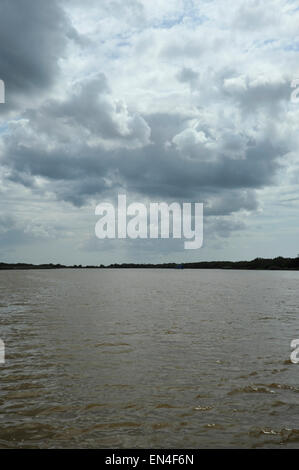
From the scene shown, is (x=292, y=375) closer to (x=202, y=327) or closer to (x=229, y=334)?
(x=229, y=334)

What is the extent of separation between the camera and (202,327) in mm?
24859

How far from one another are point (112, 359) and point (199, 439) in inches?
309

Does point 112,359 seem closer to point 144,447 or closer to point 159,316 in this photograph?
point 144,447

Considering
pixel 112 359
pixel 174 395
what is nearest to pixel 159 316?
Result: pixel 112 359

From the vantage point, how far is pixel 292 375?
1418 cm

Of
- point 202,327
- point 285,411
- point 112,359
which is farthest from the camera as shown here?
point 202,327

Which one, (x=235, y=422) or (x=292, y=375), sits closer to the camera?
(x=235, y=422)

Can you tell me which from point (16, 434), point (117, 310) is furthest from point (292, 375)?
point (117, 310)

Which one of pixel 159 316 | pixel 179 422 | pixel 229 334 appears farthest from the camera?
pixel 159 316
